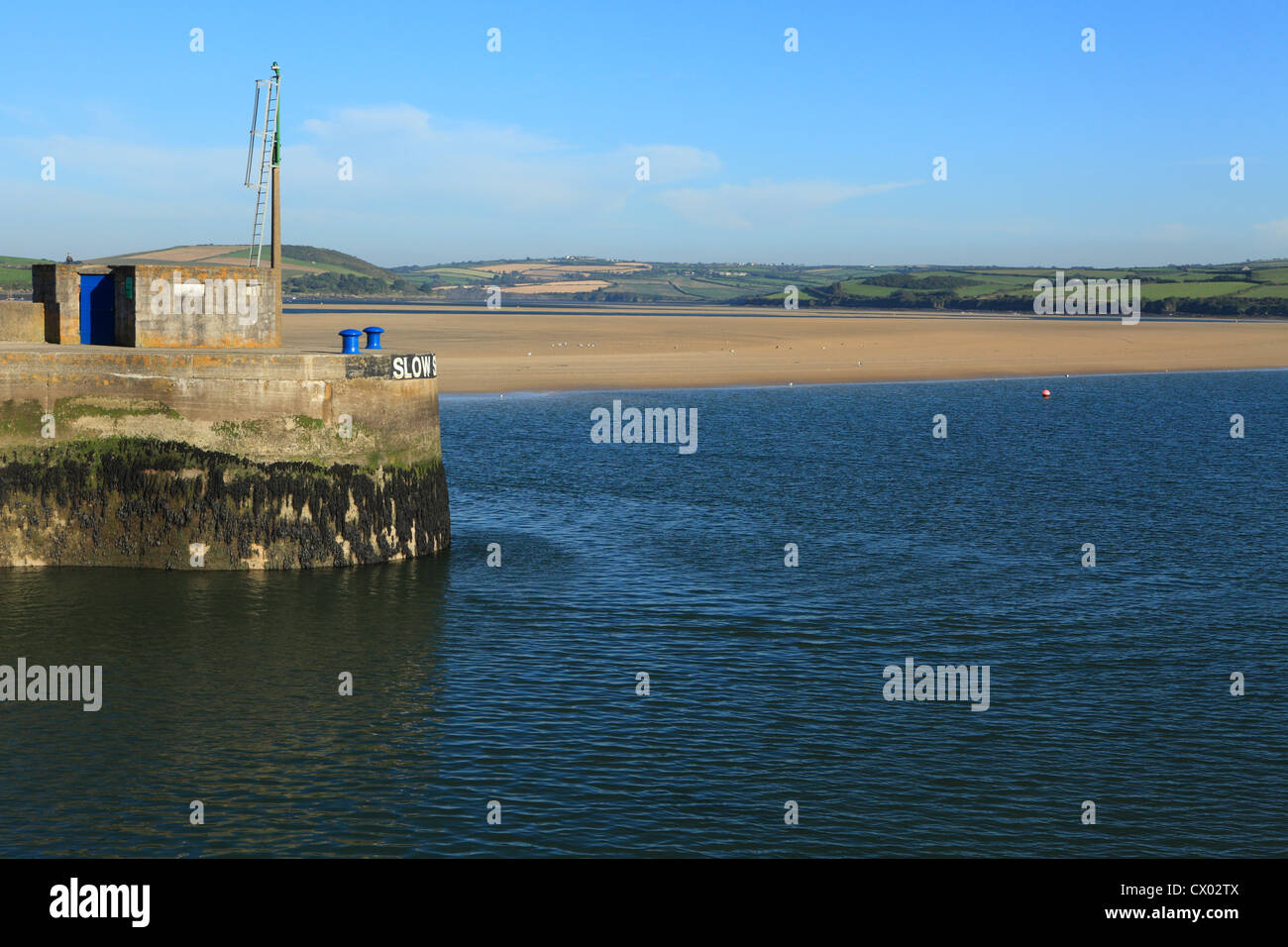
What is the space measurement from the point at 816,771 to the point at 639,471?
30.8 m

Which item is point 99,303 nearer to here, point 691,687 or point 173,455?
point 173,455

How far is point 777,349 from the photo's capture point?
110250 mm

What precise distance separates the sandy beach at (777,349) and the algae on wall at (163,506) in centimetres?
3834

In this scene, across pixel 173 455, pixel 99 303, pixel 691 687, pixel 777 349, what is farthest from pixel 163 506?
pixel 777 349

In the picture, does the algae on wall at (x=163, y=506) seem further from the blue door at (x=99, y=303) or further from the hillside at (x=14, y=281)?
the hillside at (x=14, y=281)

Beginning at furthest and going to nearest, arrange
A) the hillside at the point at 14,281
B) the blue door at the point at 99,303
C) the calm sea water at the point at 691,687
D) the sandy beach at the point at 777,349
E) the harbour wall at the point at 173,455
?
1. the hillside at the point at 14,281
2. the sandy beach at the point at 777,349
3. the blue door at the point at 99,303
4. the harbour wall at the point at 173,455
5. the calm sea water at the point at 691,687

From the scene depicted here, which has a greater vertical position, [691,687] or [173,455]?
[173,455]

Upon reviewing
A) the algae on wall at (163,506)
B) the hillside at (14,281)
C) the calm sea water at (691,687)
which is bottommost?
the calm sea water at (691,687)

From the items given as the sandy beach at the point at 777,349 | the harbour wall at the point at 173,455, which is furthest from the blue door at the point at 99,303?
the sandy beach at the point at 777,349

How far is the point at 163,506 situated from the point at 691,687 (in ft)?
48.5

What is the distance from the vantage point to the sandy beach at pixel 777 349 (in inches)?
3546

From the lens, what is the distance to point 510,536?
37375 millimetres

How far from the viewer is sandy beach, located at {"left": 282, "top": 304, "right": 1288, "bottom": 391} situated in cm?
9006
